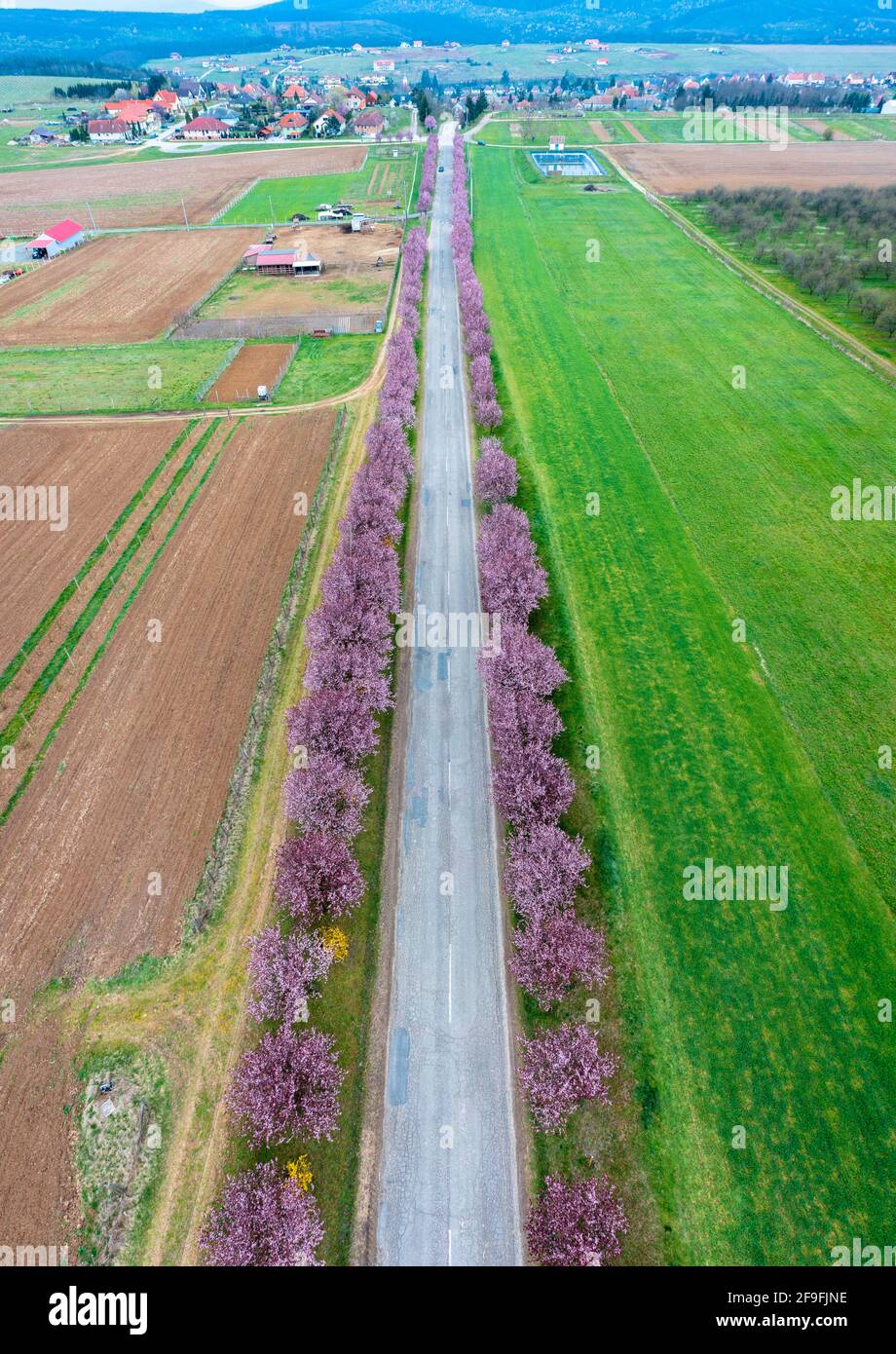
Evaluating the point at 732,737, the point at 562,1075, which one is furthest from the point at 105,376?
the point at 562,1075

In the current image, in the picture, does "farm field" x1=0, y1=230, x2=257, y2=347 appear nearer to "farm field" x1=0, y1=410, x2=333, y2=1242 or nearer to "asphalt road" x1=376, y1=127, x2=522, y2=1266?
"farm field" x1=0, y1=410, x2=333, y2=1242

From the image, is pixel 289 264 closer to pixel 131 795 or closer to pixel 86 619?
pixel 86 619

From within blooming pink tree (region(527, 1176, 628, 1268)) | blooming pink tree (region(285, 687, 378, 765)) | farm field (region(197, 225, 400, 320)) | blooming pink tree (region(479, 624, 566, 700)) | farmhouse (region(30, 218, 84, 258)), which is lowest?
blooming pink tree (region(527, 1176, 628, 1268))

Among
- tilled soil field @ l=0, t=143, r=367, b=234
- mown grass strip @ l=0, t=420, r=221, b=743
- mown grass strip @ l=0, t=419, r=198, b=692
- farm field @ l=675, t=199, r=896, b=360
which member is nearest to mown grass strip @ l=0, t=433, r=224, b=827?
mown grass strip @ l=0, t=420, r=221, b=743

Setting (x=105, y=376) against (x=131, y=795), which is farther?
(x=105, y=376)

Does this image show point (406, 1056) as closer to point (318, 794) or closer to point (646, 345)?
point (318, 794)
